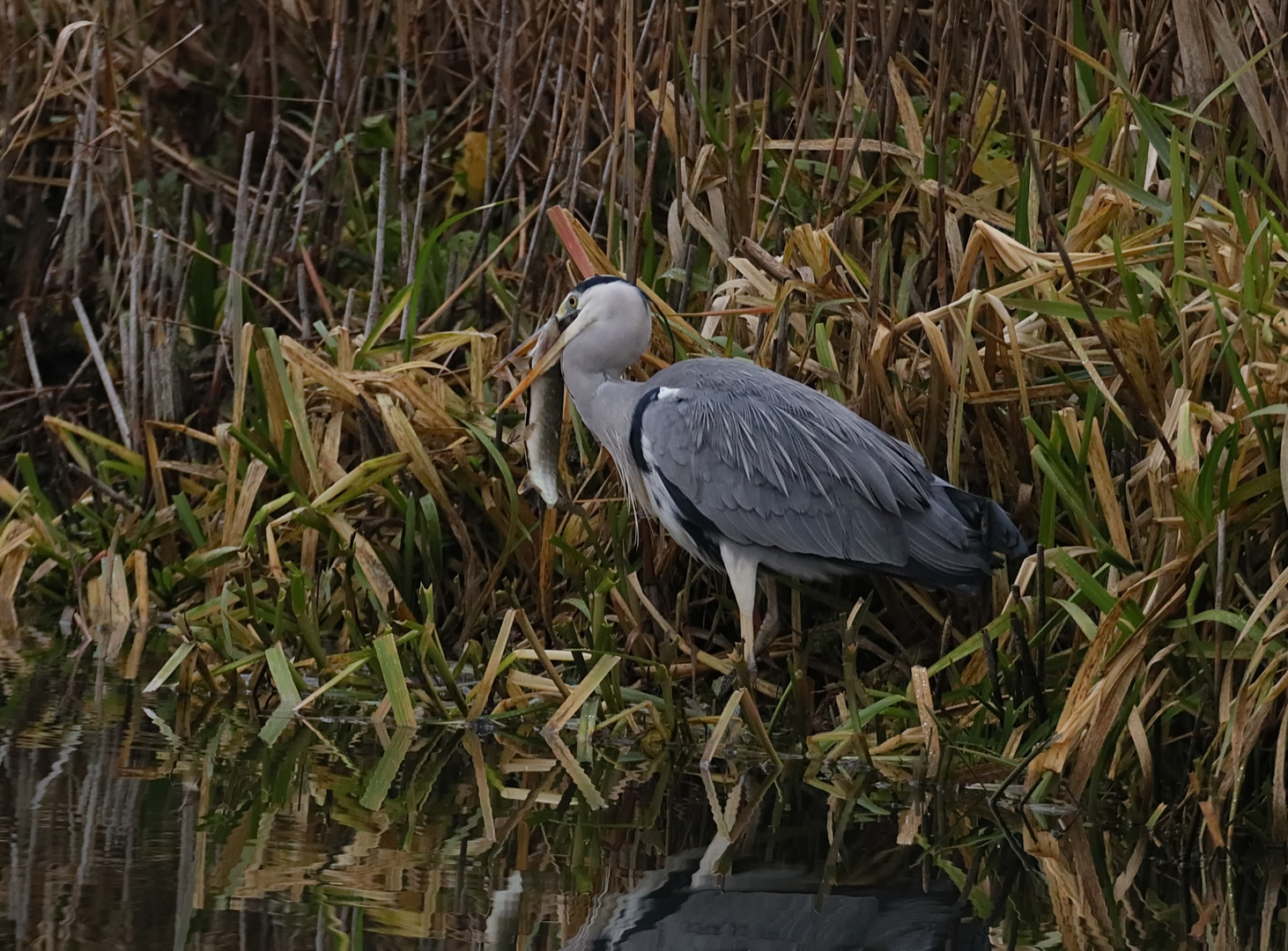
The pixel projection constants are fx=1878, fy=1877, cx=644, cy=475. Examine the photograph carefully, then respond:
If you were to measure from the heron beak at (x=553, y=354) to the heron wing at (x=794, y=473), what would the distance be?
324 millimetres

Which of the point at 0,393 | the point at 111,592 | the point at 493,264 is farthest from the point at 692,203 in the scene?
the point at 0,393

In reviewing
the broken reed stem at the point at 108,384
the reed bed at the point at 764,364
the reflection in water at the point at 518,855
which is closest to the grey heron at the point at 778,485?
the reed bed at the point at 764,364

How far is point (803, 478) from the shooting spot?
15.1ft

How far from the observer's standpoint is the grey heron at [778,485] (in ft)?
14.6

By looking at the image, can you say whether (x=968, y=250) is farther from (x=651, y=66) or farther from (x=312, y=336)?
(x=312, y=336)

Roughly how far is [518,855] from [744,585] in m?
1.36

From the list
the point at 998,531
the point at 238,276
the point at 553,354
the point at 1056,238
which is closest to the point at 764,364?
the point at 553,354

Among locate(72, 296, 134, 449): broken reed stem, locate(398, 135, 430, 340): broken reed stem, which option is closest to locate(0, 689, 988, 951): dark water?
locate(398, 135, 430, 340): broken reed stem

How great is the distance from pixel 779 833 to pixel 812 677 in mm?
1152

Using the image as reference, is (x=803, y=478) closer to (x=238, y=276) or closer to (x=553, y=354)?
(x=553, y=354)

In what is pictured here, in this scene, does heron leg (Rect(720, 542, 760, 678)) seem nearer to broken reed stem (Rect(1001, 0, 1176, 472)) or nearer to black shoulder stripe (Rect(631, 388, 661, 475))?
black shoulder stripe (Rect(631, 388, 661, 475))

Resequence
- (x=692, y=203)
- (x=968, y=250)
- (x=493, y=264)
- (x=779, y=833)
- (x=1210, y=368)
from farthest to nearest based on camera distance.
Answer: (x=493, y=264) < (x=692, y=203) < (x=968, y=250) < (x=1210, y=368) < (x=779, y=833)

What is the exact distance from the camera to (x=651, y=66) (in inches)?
230

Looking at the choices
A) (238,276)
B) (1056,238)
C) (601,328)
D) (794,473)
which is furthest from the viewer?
(238,276)
